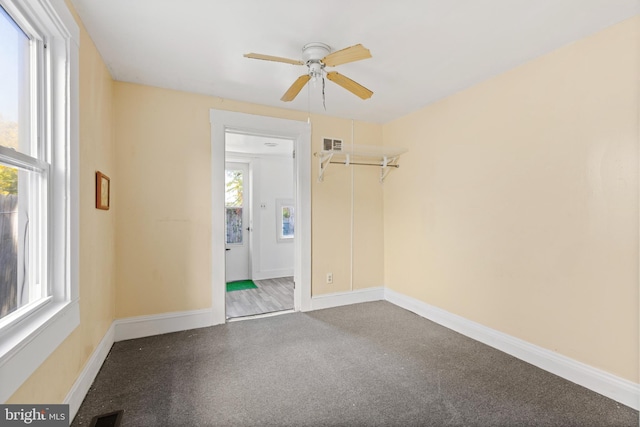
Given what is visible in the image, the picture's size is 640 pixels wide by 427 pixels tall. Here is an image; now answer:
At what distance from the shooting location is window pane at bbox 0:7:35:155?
4.22 feet

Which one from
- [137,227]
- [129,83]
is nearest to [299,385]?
[137,227]

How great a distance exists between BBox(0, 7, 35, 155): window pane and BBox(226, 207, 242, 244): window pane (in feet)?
13.2

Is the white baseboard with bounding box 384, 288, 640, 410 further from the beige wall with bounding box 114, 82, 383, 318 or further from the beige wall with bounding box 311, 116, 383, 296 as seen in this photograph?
the beige wall with bounding box 114, 82, 383, 318

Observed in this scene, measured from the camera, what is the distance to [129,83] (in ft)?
9.33

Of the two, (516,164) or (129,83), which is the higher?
(129,83)

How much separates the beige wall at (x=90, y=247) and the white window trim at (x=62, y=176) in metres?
0.14

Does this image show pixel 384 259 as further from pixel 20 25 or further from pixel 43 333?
pixel 20 25

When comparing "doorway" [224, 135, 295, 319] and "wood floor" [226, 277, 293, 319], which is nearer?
"wood floor" [226, 277, 293, 319]

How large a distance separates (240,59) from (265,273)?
3953mm

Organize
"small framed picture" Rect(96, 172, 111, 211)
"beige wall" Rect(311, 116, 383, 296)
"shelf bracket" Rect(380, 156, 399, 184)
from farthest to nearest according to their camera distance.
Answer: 1. "shelf bracket" Rect(380, 156, 399, 184)
2. "beige wall" Rect(311, 116, 383, 296)
3. "small framed picture" Rect(96, 172, 111, 211)

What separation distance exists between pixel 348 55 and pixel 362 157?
2.13 meters

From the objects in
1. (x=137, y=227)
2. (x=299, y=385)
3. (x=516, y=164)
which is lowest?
(x=299, y=385)

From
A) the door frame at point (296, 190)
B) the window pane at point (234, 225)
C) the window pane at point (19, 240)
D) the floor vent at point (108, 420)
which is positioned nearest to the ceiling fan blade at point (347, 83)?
the door frame at point (296, 190)

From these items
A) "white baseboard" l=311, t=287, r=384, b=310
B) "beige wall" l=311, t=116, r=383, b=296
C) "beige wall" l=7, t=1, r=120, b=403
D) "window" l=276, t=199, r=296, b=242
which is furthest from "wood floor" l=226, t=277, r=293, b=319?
"beige wall" l=7, t=1, r=120, b=403
